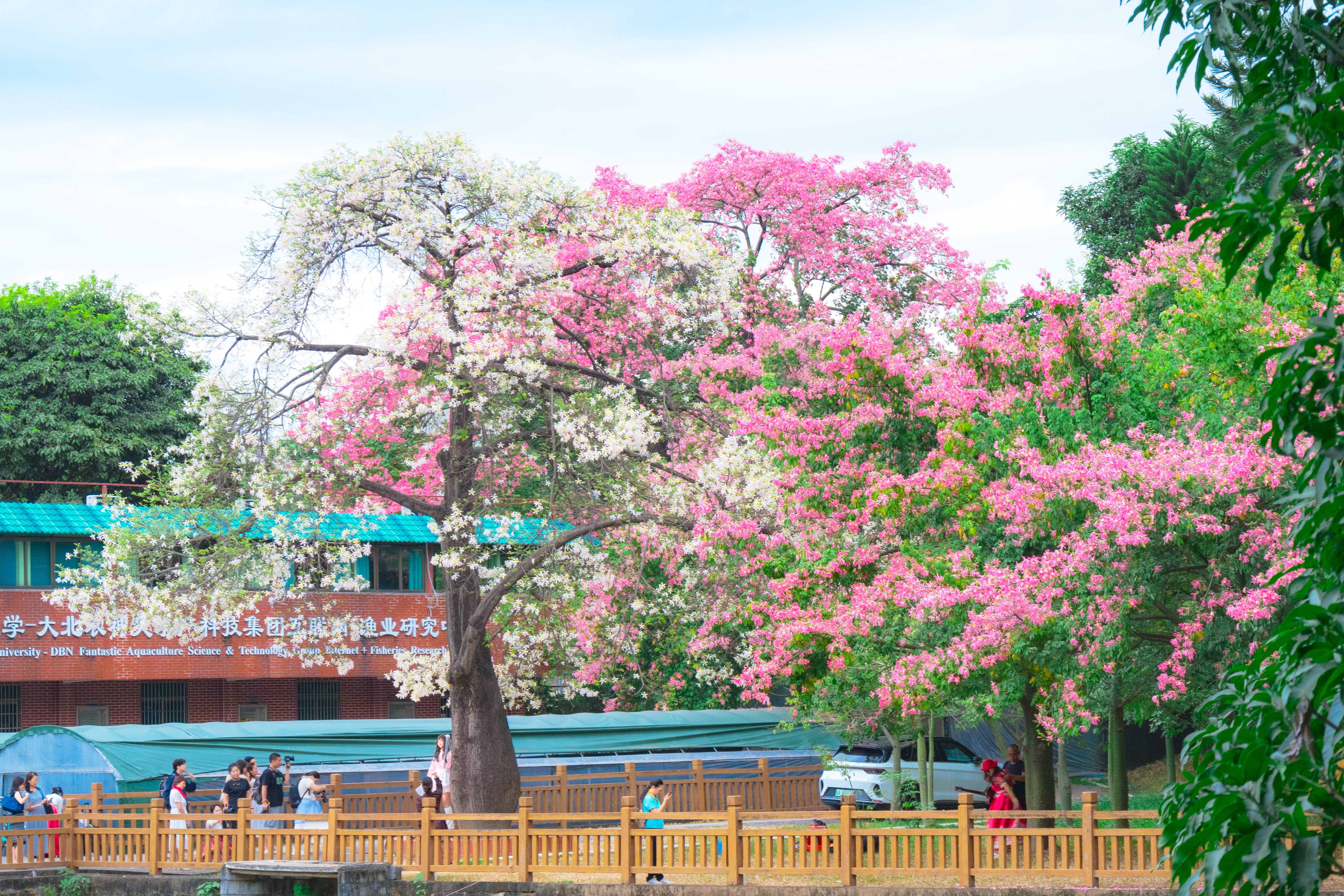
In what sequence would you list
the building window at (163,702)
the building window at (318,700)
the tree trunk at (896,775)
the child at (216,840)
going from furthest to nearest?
the building window at (318,700)
the building window at (163,702)
the tree trunk at (896,775)
the child at (216,840)

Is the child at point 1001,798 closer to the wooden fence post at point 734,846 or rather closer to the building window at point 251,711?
the wooden fence post at point 734,846

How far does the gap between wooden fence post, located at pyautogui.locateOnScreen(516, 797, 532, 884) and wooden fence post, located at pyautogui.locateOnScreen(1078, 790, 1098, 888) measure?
249 inches

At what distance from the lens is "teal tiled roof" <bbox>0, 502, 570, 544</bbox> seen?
21.6m

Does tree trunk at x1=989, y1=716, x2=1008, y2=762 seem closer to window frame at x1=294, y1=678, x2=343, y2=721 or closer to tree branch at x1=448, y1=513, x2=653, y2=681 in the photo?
tree branch at x1=448, y1=513, x2=653, y2=681

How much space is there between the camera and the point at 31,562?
3055 cm

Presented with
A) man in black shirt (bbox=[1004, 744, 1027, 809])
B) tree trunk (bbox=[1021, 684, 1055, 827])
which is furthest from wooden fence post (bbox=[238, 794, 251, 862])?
tree trunk (bbox=[1021, 684, 1055, 827])

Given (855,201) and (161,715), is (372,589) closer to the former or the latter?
(161,715)

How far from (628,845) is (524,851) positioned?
131 cm

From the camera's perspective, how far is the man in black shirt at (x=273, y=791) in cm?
1914

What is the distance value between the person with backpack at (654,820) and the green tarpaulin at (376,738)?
376 centimetres

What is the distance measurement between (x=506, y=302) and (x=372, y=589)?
1673cm

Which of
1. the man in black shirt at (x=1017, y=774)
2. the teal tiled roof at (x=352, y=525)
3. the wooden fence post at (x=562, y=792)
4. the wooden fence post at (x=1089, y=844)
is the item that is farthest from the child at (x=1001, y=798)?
the wooden fence post at (x=562, y=792)

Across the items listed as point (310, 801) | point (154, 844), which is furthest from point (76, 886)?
point (310, 801)

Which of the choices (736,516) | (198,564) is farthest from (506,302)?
(198,564)
